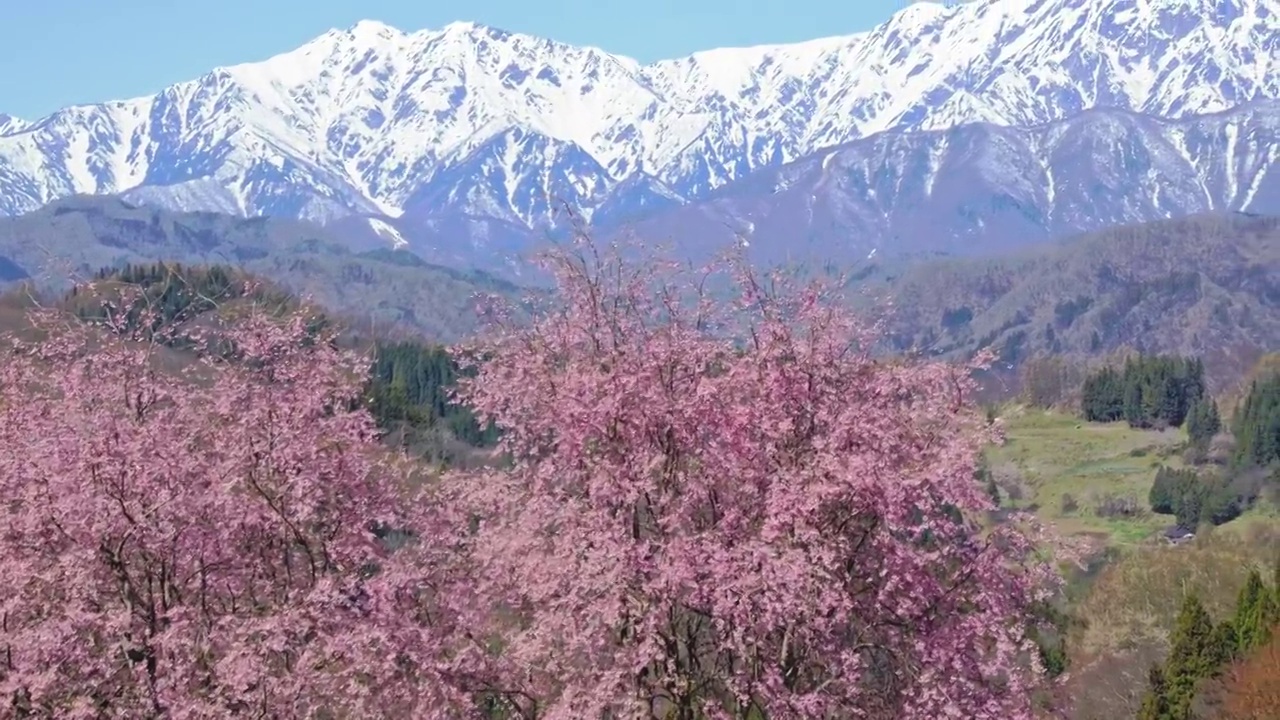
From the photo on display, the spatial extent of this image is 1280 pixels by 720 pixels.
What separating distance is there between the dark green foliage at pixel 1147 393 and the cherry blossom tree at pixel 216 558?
156118 mm

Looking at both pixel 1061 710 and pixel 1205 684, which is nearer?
pixel 1061 710

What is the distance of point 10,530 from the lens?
49.4 ft

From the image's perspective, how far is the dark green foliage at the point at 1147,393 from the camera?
Result: 544 ft

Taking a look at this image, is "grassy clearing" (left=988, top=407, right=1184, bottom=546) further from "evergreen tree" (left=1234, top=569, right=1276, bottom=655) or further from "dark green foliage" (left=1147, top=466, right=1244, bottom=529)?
"evergreen tree" (left=1234, top=569, right=1276, bottom=655)

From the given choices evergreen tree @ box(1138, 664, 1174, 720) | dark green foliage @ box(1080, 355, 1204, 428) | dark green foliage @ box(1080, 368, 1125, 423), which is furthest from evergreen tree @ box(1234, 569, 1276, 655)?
dark green foliage @ box(1080, 368, 1125, 423)

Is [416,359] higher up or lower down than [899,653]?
lower down

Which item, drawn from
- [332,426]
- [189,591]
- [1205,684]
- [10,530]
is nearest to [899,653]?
[332,426]

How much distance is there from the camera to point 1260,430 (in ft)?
452

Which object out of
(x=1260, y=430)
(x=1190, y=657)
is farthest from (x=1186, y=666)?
(x=1260, y=430)

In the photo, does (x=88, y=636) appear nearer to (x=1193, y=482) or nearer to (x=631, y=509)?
(x=631, y=509)

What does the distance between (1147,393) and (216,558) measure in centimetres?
16081

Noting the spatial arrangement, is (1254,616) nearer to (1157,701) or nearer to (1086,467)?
(1157,701)

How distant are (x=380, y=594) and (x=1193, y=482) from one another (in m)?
123

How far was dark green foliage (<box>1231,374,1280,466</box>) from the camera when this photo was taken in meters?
136
